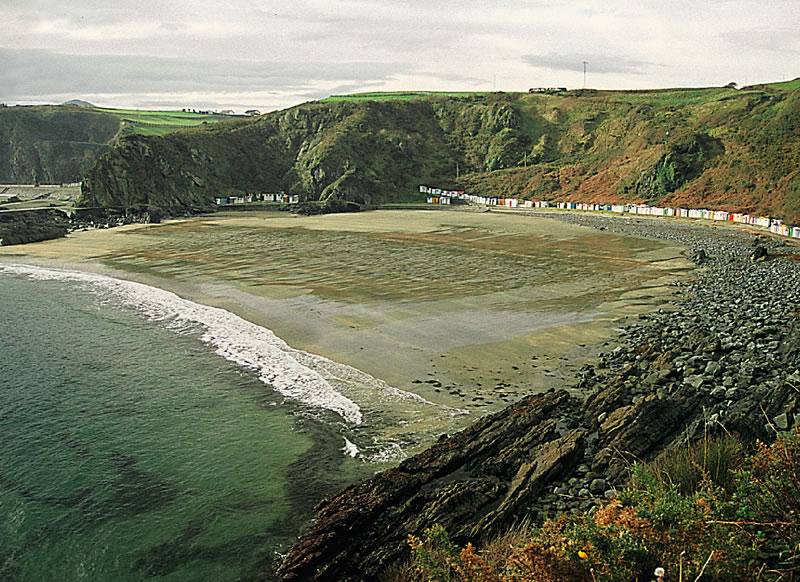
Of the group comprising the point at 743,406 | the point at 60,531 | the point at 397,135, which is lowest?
the point at 60,531

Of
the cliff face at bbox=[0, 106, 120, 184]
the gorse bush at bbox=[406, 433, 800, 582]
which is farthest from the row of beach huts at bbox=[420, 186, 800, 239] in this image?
the cliff face at bbox=[0, 106, 120, 184]

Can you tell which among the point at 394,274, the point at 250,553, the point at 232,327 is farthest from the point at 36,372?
the point at 394,274

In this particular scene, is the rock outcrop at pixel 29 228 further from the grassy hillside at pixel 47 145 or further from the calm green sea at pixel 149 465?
the grassy hillside at pixel 47 145

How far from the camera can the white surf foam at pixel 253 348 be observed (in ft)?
59.4

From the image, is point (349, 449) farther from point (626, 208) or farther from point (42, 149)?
point (42, 149)

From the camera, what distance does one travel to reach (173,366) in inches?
814

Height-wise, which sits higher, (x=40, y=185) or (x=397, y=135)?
(x=397, y=135)

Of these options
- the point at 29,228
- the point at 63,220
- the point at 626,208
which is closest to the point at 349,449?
the point at 29,228

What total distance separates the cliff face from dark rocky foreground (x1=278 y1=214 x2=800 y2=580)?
5296 inches

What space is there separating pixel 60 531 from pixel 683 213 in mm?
64827

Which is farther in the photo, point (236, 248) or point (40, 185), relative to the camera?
point (40, 185)

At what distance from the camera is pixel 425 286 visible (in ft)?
105

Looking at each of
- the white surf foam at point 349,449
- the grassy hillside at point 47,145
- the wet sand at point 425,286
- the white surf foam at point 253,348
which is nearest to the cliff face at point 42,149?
the grassy hillside at point 47,145

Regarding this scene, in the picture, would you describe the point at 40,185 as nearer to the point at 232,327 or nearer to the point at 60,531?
the point at 232,327
